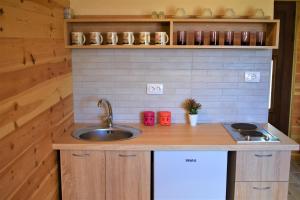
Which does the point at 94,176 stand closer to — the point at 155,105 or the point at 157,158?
the point at 157,158

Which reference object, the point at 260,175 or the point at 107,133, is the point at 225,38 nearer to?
the point at 260,175

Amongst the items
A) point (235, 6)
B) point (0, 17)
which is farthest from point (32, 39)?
point (235, 6)

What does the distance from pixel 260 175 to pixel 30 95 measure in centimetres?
162

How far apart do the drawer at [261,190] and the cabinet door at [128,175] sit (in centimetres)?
65

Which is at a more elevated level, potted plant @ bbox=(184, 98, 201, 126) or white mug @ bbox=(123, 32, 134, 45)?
white mug @ bbox=(123, 32, 134, 45)

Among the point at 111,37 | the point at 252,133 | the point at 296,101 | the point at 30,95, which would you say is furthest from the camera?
the point at 296,101

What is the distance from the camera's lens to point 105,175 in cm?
231

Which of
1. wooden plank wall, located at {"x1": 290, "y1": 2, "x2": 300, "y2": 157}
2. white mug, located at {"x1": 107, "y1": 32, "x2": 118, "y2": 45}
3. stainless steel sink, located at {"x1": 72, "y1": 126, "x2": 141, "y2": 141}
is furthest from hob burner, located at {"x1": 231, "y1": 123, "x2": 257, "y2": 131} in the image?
wooden plank wall, located at {"x1": 290, "y1": 2, "x2": 300, "y2": 157}

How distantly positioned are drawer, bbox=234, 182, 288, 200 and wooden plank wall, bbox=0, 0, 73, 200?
1.31 m

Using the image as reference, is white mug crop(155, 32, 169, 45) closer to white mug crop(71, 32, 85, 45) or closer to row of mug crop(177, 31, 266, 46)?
row of mug crop(177, 31, 266, 46)

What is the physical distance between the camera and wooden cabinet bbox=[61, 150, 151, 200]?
2.28 m

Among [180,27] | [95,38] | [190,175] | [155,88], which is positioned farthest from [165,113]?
[95,38]

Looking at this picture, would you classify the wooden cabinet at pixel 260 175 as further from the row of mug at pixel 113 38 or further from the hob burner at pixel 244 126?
the row of mug at pixel 113 38

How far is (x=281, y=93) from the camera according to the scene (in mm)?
4164
